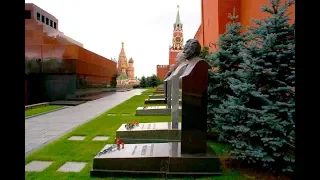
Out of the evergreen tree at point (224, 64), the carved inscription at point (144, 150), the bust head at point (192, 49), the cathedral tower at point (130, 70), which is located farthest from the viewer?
the cathedral tower at point (130, 70)

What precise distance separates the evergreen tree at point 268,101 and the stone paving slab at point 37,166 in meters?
3.77

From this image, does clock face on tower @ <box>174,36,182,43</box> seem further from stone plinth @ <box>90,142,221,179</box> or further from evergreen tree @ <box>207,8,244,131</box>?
stone plinth @ <box>90,142,221,179</box>

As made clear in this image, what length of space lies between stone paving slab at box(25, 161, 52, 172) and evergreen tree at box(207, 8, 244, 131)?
439 centimetres

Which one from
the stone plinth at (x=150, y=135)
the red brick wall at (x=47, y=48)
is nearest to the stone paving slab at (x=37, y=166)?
the stone plinth at (x=150, y=135)

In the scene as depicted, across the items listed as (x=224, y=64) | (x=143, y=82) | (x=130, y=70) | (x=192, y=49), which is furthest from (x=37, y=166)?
(x=130, y=70)

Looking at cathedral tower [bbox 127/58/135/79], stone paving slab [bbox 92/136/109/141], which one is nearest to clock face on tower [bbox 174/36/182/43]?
cathedral tower [bbox 127/58/135/79]

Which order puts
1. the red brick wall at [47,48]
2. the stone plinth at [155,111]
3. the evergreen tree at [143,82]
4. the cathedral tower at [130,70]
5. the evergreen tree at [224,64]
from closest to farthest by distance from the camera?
the evergreen tree at [224,64] → the stone plinth at [155,111] → the red brick wall at [47,48] → the evergreen tree at [143,82] → the cathedral tower at [130,70]

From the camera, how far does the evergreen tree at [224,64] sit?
752 centimetres

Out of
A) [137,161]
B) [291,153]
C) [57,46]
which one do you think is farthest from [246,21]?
[57,46]

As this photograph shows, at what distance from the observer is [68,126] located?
1028 cm

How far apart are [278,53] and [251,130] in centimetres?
156

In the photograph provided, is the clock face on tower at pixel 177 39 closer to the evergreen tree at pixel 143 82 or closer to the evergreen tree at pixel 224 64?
the evergreen tree at pixel 143 82
